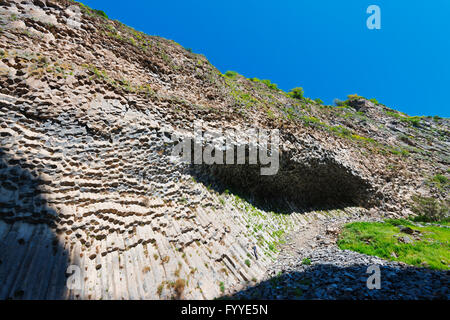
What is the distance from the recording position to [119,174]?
6543mm

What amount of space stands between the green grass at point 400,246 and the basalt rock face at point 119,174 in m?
3.54

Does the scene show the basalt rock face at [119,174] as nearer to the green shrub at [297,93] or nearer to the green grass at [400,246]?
the green grass at [400,246]

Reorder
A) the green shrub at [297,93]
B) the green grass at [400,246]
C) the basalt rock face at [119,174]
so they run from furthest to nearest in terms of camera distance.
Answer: the green shrub at [297,93]
the green grass at [400,246]
the basalt rock face at [119,174]

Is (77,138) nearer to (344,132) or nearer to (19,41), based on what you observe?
(19,41)

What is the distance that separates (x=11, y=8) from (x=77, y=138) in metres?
6.60

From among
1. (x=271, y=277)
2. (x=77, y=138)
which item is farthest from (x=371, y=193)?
(x=77, y=138)

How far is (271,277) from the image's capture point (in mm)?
6723

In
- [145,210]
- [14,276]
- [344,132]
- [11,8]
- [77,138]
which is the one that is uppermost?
[11,8]

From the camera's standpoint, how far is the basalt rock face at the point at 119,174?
4.59 m

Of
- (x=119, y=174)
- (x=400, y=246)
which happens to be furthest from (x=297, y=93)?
(x=119, y=174)

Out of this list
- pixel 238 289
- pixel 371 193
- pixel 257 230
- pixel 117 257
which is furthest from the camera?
pixel 371 193

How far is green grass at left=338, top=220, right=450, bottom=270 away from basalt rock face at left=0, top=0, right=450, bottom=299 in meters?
3.54

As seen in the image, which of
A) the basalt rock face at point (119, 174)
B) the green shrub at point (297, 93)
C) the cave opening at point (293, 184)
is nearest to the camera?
the basalt rock face at point (119, 174)

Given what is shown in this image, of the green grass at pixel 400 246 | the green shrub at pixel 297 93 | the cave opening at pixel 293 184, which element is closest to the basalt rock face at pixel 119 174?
the cave opening at pixel 293 184
